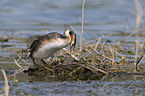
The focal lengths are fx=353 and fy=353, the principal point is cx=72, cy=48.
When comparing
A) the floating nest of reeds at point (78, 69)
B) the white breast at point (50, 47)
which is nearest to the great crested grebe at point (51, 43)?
the white breast at point (50, 47)

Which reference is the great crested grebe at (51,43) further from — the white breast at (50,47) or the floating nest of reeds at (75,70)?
the floating nest of reeds at (75,70)

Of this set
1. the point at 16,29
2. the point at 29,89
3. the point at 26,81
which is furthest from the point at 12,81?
the point at 16,29

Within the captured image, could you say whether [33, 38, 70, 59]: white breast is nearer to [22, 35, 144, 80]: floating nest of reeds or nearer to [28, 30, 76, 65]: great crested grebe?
[28, 30, 76, 65]: great crested grebe

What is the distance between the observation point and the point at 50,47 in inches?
304

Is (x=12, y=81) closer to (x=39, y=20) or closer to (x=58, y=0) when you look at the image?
(x=39, y=20)

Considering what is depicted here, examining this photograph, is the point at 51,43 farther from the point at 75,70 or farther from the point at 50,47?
the point at 75,70

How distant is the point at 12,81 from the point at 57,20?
13758 mm

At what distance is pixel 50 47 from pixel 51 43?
0.10 m

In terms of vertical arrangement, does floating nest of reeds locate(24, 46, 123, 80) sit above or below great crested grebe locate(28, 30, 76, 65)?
below

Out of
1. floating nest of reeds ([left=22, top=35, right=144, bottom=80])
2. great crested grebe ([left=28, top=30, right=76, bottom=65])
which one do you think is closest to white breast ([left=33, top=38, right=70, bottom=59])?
great crested grebe ([left=28, top=30, right=76, bottom=65])

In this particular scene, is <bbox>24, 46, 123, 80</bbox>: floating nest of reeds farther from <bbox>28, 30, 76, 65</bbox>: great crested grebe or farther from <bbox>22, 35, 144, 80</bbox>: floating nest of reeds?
<bbox>28, 30, 76, 65</bbox>: great crested grebe

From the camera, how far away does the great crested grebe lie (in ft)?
24.8

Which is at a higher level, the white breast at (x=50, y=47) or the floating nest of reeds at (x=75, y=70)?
the white breast at (x=50, y=47)

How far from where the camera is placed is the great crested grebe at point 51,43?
757 cm
